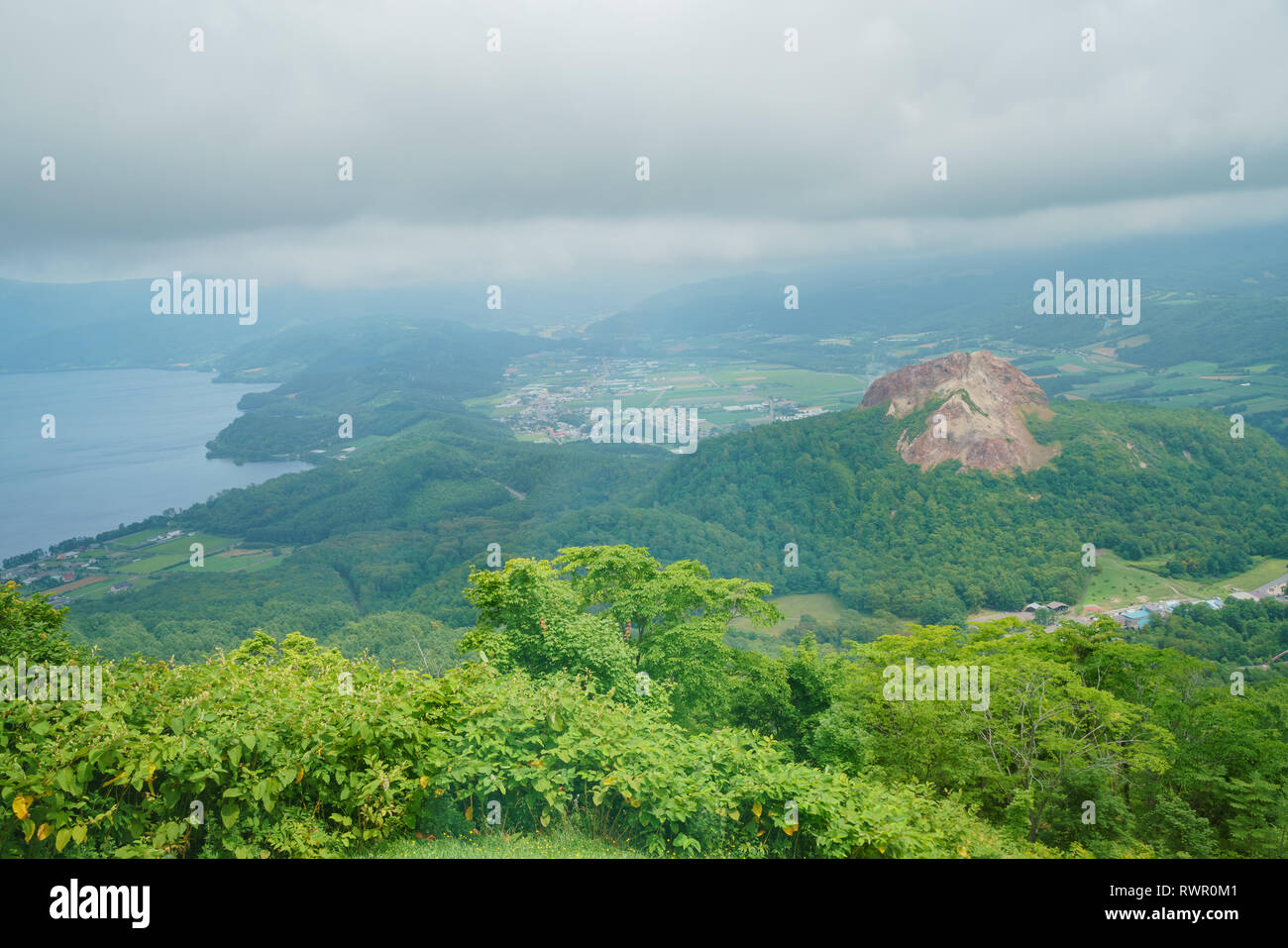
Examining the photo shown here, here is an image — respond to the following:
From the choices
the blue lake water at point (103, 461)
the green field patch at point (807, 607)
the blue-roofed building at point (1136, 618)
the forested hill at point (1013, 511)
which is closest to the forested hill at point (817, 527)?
the forested hill at point (1013, 511)

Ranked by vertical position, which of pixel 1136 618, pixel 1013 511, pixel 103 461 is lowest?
pixel 1136 618

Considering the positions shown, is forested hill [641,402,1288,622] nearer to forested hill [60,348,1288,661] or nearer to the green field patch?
forested hill [60,348,1288,661]

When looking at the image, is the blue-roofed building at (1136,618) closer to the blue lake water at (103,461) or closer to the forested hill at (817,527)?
the forested hill at (817,527)

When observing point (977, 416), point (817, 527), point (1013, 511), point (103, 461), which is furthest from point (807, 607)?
point (103, 461)

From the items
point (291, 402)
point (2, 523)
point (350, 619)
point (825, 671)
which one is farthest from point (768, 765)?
point (291, 402)

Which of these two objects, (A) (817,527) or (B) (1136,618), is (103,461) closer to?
(A) (817,527)

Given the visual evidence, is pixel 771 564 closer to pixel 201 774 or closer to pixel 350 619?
pixel 350 619

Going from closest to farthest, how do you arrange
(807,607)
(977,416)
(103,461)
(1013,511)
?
(807,607) < (1013,511) < (977,416) < (103,461)
